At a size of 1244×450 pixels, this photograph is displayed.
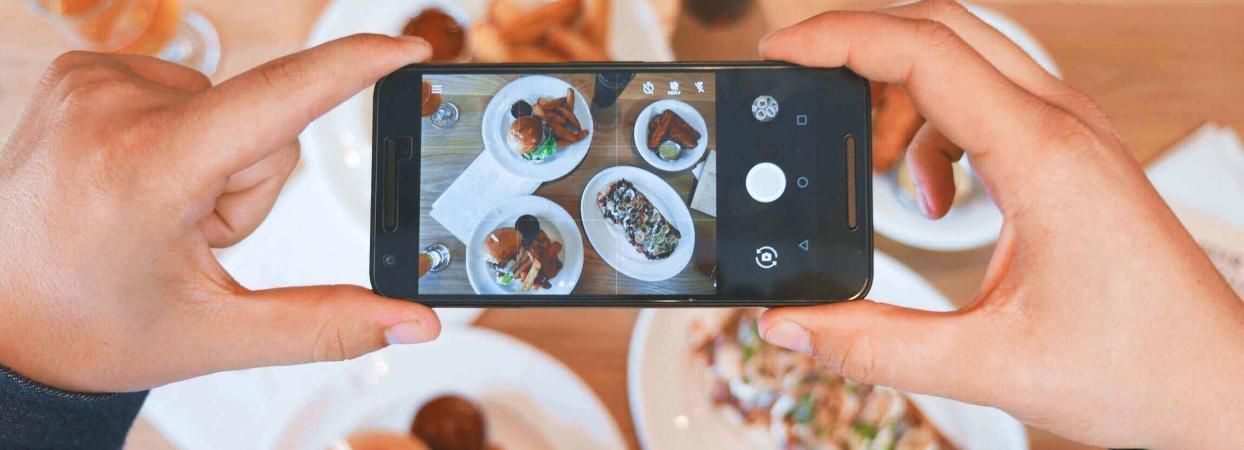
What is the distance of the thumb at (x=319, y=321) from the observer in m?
0.46

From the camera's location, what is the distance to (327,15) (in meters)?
0.64

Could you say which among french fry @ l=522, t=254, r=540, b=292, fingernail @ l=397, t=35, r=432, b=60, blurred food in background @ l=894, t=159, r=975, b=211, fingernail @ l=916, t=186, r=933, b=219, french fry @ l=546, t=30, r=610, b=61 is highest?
french fry @ l=546, t=30, r=610, b=61

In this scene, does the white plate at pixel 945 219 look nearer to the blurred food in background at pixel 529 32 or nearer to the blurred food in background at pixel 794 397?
the blurred food in background at pixel 794 397

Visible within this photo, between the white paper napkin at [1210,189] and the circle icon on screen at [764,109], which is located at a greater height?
the circle icon on screen at [764,109]

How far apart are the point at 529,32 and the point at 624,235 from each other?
223 millimetres

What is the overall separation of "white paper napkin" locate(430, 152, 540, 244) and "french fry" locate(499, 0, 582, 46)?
0.58 ft

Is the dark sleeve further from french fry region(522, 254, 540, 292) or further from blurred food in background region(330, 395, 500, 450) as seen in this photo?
french fry region(522, 254, 540, 292)

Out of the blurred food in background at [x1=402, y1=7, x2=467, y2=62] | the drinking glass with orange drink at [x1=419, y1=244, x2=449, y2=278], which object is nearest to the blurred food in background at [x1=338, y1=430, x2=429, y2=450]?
the drinking glass with orange drink at [x1=419, y1=244, x2=449, y2=278]

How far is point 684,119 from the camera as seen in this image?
0.49m

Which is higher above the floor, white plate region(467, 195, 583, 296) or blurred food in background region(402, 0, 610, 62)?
blurred food in background region(402, 0, 610, 62)

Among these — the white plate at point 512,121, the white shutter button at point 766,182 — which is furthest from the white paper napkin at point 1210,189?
the white plate at point 512,121

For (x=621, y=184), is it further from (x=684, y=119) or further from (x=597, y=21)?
(x=597, y=21)

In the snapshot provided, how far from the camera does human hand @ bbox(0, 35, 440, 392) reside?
45 centimetres

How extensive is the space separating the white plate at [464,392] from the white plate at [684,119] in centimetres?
21
